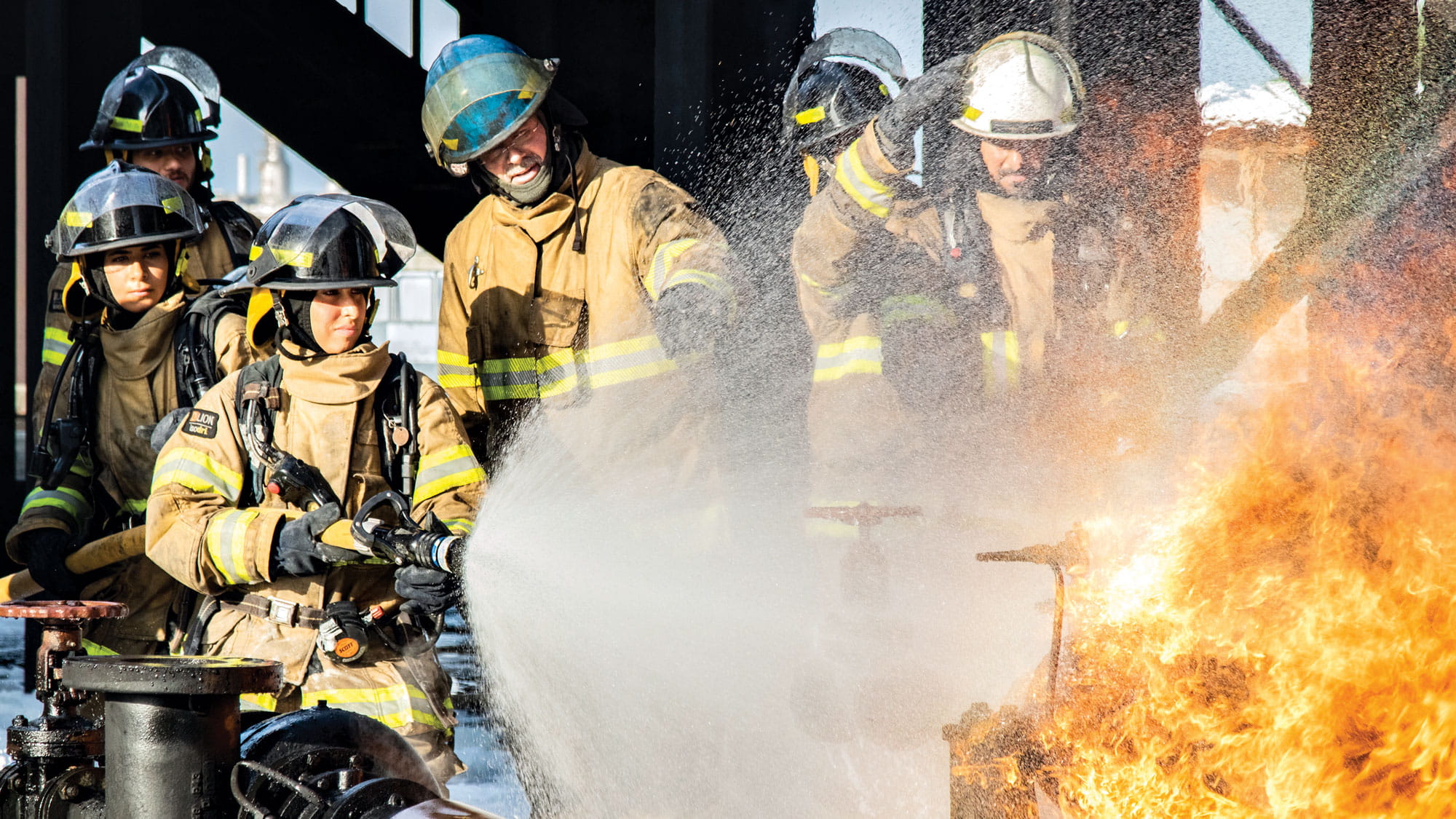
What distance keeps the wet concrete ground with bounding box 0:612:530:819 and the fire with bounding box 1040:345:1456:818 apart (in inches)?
82.2

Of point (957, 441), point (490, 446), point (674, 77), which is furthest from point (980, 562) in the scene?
point (674, 77)

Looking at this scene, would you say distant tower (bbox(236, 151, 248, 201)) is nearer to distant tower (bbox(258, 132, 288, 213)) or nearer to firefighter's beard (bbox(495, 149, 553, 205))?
distant tower (bbox(258, 132, 288, 213))

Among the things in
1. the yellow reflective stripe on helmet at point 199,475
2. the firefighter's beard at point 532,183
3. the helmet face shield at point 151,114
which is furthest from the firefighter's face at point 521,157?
the helmet face shield at point 151,114

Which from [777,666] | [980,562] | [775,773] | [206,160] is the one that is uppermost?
[206,160]

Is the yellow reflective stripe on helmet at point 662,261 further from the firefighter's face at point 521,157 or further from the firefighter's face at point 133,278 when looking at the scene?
the firefighter's face at point 133,278

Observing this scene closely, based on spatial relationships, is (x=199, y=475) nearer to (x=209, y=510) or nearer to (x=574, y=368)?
(x=209, y=510)

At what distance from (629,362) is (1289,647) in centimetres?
219

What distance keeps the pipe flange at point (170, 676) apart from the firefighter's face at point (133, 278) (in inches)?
82.0

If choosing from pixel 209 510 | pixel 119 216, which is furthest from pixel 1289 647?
pixel 119 216

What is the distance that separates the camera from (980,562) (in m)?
4.79

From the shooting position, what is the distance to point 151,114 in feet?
19.2

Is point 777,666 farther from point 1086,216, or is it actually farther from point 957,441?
point 1086,216

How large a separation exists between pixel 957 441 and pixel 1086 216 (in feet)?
2.92

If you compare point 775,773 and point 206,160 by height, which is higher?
point 206,160
